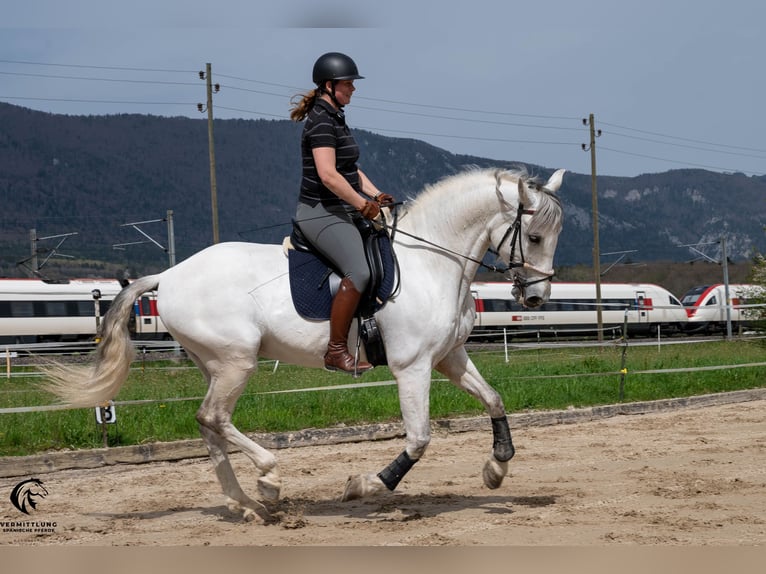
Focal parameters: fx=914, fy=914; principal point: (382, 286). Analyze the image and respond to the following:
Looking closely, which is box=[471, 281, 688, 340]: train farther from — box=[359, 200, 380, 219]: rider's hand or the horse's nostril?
box=[359, 200, 380, 219]: rider's hand

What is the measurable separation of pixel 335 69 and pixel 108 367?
112 inches

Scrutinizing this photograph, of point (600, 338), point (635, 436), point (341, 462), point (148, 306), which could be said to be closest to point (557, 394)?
point (635, 436)

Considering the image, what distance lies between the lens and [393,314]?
6.59 m

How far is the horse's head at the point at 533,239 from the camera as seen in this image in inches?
266

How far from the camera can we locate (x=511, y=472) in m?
8.46

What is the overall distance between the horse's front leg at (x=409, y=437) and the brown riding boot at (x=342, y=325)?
40cm

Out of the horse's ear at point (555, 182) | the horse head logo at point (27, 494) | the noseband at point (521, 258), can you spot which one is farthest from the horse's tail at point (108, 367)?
the horse's ear at point (555, 182)

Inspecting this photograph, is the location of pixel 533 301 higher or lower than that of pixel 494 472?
higher

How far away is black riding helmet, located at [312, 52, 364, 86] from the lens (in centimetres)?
667

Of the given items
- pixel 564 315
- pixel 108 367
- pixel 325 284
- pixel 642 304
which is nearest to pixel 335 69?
pixel 325 284

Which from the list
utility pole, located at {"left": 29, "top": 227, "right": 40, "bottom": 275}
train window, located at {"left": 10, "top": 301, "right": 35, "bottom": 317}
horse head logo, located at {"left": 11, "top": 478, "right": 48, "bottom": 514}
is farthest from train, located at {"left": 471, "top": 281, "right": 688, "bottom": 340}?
horse head logo, located at {"left": 11, "top": 478, "right": 48, "bottom": 514}

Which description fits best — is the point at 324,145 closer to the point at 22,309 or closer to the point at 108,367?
the point at 108,367

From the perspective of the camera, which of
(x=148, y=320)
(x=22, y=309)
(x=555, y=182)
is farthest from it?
(x=148, y=320)

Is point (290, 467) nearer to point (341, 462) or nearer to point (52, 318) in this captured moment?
point (341, 462)
